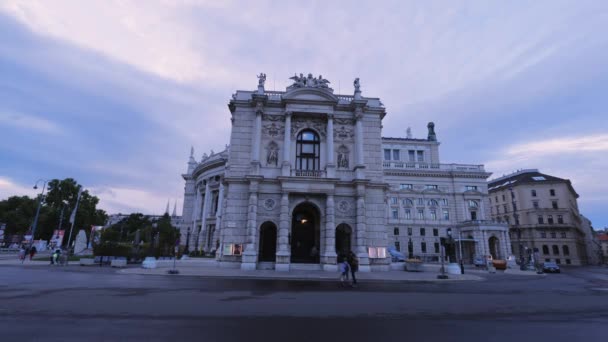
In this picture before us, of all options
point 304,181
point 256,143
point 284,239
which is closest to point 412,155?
point 304,181

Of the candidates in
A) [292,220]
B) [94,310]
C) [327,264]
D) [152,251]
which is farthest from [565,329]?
[152,251]

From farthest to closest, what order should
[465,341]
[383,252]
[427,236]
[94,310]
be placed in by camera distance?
1. [427,236]
2. [383,252]
3. [94,310]
4. [465,341]

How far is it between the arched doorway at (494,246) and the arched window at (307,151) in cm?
4398

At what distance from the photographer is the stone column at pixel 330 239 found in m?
26.4

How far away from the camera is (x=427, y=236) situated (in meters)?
59.7

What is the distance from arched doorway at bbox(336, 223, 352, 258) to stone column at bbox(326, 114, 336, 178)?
539 cm

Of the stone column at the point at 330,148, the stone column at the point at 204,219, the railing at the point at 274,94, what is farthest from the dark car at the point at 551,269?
the stone column at the point at 204,219

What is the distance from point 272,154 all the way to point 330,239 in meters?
10.4

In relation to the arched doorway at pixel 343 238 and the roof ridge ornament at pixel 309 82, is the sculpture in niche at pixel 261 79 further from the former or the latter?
the arched doorway at pixel 343 238

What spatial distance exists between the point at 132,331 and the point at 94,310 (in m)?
2.93

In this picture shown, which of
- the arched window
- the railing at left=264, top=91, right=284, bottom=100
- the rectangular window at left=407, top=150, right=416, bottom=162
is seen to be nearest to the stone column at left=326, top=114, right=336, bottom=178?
the arched window

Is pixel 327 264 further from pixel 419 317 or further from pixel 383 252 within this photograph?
pixel 419 317

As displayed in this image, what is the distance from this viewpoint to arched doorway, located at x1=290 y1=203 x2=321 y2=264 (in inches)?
1163

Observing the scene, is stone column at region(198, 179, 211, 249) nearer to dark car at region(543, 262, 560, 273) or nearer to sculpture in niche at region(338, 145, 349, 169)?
sculpture in niche at region(338, 145, 349, 169)
